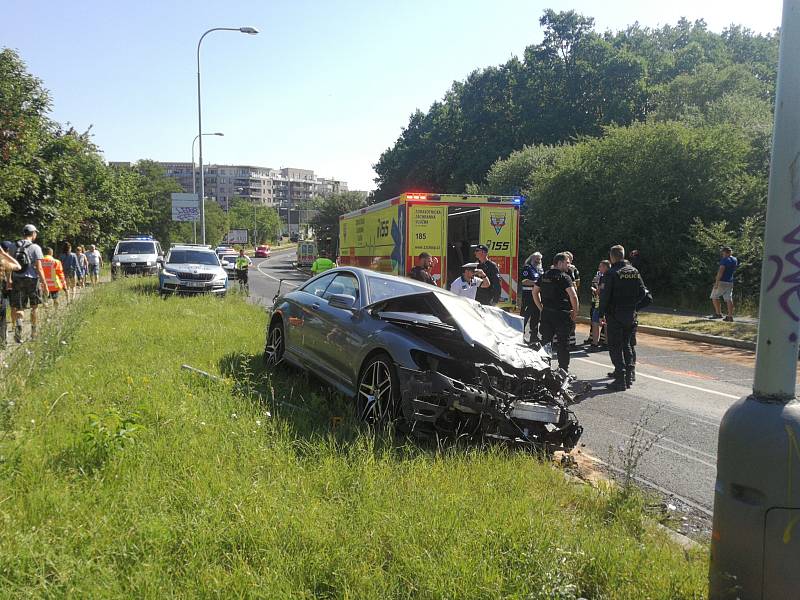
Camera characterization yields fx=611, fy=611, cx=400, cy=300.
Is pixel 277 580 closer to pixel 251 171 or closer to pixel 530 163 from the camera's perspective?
pixel 530 163

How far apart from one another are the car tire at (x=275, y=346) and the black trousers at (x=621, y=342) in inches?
172

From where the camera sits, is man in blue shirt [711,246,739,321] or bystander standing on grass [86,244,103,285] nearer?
man in blue shirt [711,246,739,321]

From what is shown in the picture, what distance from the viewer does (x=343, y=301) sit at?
6.05 metres

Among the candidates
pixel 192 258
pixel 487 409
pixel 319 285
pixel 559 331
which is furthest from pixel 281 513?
pixel 192 258

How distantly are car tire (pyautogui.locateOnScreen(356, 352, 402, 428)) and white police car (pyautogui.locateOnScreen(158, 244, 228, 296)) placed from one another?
1341cm

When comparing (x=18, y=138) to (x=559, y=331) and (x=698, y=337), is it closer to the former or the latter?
(x=559, y=331)

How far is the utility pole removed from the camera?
95.9 inches

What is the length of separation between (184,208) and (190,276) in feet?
111

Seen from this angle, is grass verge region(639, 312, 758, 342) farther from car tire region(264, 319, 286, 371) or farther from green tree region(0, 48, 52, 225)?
green tree region(0, 48, 52, 225)

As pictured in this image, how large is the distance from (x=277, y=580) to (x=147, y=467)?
5.30 ft

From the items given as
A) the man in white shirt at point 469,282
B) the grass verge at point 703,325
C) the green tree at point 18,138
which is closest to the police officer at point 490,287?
the man in white shirt at point 469,282

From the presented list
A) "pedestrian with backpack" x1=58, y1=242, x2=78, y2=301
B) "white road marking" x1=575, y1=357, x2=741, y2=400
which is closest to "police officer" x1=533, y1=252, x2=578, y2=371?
"white road marking" x1=575, y1=357, x2=741, y2=400

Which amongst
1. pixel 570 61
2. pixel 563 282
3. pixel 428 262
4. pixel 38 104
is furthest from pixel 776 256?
pixel 570 61

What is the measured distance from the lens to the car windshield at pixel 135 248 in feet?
90.4
